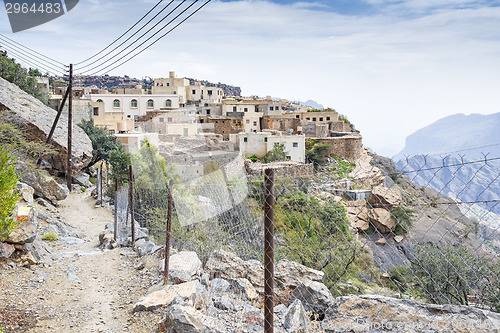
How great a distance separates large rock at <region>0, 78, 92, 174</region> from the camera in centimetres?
1184

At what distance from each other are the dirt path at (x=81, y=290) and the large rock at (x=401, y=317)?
184cm

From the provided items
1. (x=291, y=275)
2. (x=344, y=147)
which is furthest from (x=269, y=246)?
(x=344, y=147)

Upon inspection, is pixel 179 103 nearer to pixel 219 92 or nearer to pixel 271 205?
pixel 219 92

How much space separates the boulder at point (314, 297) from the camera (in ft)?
11.8

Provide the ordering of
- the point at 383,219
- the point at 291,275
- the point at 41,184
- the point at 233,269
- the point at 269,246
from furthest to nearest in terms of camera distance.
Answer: the point at 383,219, the point at 41,184, the point at 233,269, the point at 291,275, the point at 269,246

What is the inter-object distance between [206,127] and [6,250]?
20.0 meters

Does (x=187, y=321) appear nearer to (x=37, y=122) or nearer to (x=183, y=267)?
(x=183, y=267)

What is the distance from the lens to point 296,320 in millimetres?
3131

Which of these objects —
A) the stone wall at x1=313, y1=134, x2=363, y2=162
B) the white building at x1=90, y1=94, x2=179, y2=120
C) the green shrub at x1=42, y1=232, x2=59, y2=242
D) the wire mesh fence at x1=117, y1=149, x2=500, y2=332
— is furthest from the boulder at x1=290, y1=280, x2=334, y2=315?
the white building at x1=90, y1=94, x2=179, y2=120

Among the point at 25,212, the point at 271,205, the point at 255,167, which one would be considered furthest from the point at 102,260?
the point at 255,167

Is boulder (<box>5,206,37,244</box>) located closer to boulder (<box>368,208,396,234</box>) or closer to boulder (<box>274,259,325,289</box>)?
boulder (<box>274,259,325,289</box>)

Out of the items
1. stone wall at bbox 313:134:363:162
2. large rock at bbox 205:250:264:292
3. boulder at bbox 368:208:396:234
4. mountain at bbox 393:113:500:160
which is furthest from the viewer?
mountain at bbox 393:113:500:160

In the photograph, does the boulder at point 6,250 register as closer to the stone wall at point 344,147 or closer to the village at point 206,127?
the village at point 206,127

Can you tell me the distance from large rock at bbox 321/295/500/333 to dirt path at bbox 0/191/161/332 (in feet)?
6.03
